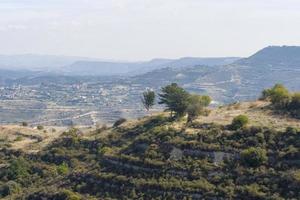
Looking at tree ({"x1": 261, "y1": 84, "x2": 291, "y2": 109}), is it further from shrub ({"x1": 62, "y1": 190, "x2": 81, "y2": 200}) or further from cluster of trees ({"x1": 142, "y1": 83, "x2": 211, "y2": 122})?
shrub ({"x1": 62, "y1": 190, "x2": 81, "y2": 200})

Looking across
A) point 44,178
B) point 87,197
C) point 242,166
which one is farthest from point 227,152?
point 44,178

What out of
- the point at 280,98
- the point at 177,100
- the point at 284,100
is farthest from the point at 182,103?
the point at 284,100

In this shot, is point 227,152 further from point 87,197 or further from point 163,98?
point 163,98

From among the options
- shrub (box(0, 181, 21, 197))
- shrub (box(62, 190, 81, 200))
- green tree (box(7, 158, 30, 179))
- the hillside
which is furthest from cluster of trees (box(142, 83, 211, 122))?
shrub (box(0, 181, 21, 197))

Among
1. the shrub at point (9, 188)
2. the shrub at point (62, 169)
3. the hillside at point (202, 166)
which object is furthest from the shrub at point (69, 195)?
the shrub at point (9, 188)

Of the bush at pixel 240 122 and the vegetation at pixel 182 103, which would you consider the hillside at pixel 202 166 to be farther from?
the vegetation at pixel 182 103

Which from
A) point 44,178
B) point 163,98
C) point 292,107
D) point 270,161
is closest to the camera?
point 270,161

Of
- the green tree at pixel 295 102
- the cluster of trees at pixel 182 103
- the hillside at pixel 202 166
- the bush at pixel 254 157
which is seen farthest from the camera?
the cluster of trees at pixel 182 103
